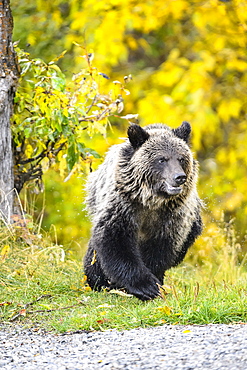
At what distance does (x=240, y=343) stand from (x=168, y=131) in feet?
9.45

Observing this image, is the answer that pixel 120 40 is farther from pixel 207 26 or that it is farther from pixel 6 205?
pixel 6 205

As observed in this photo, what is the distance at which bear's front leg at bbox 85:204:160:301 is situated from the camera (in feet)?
18.4

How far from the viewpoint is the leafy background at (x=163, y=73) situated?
1001cm

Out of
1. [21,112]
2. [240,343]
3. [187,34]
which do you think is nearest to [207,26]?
[187,34]

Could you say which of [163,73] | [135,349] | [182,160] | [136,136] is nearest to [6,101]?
[136,136]

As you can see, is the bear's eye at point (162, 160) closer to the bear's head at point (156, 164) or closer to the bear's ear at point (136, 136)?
the bear's head at point (156, 164)

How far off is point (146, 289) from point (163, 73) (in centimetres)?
593

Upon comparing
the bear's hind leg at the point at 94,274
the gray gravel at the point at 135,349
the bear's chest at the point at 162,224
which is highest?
the bear's chest at the point at 162,224

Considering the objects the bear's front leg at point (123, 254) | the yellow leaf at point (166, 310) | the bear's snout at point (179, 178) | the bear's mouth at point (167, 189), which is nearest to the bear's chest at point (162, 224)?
the bear's front leg at point (123, 254)

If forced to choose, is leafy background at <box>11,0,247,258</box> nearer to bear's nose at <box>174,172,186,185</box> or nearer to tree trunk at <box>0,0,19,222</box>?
tree trunk at <box>0,0,19,222</box>

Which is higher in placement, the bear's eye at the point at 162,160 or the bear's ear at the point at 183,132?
the bear's ear at the point at 183,132

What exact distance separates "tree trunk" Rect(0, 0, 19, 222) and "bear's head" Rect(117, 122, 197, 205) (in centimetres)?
185

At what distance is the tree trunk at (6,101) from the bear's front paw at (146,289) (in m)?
2.03

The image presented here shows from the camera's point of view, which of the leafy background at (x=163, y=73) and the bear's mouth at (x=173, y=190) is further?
the leafy background at (x=163, y=73)
